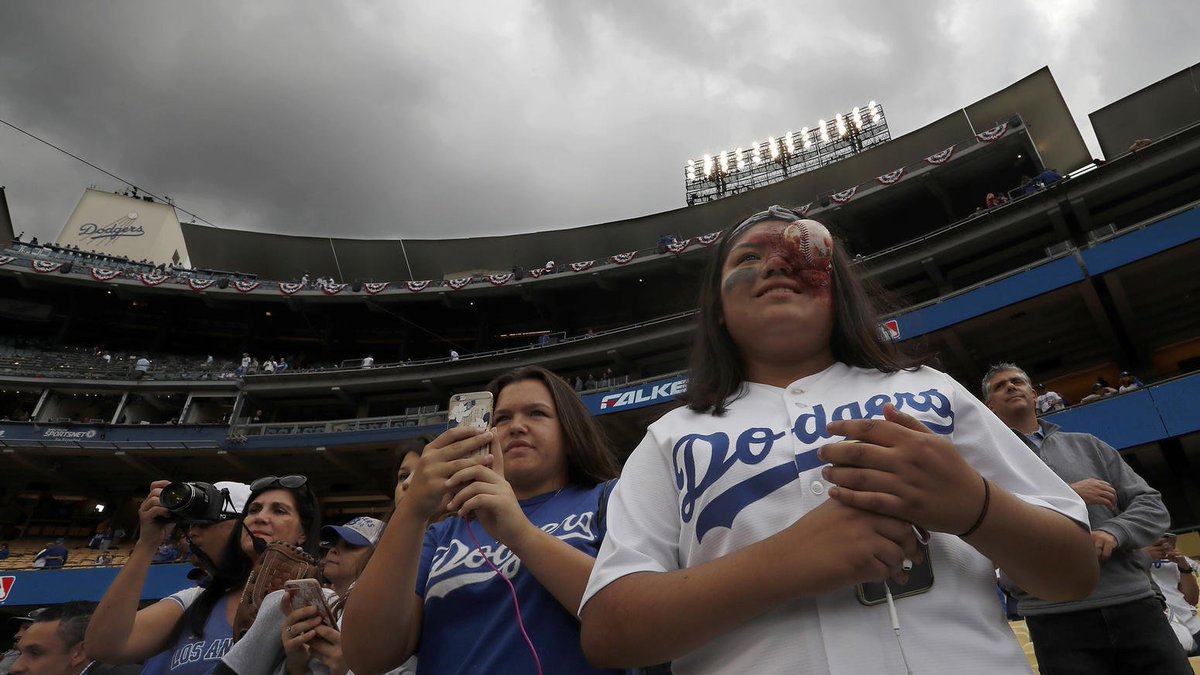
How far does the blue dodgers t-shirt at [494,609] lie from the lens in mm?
1615

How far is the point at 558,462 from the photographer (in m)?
2.12

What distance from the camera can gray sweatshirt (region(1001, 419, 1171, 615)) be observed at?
2.38 m

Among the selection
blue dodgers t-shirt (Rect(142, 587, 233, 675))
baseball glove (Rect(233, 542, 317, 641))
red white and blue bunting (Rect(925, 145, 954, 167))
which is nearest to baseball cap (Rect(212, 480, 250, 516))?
blue dodgers t-shirt (Rect(142, 587, 233, 675))

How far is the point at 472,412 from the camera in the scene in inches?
66.0

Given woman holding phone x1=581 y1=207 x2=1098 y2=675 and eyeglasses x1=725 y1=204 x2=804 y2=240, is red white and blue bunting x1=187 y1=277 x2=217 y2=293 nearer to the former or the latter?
eyeglasses x1=725 y1=204 x2=804 y2=240

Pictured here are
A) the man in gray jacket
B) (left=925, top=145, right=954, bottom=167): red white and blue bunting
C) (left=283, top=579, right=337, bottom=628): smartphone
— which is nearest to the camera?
(left=283, top=579, right=337, bottom=628): smartphone

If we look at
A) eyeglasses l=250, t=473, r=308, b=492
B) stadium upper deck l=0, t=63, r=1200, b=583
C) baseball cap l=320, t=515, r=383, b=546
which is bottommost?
baseball cap l=320, t=515, r=383, b=546

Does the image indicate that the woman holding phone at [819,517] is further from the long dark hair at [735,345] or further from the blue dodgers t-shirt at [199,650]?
the blue dodgers t-shirt at [199,650]

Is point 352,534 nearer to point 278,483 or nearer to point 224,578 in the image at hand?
point 278,483

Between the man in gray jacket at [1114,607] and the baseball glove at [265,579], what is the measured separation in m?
2.64

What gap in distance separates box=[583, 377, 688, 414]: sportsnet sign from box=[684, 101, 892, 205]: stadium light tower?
15.8 m

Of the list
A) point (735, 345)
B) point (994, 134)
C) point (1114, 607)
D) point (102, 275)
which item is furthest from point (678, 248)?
point (102, 275)

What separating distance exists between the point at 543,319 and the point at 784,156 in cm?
1469

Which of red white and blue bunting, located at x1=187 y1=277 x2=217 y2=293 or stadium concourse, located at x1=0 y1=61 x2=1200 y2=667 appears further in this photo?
red white and blue bunting, located at x1=187 y1=277 x2=217 y2=293
